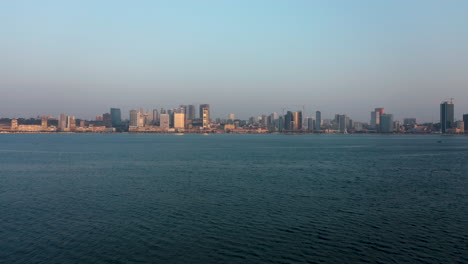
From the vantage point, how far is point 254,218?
21.3 metres

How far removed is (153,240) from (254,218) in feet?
20.2

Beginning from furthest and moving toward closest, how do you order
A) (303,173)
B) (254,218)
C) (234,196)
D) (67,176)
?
(303,173)
(67,176)
(234,196)
(254,218)

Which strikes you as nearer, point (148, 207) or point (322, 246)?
point (322, 246)

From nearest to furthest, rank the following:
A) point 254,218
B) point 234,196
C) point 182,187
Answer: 1. point 254,218
2. point 234,196
3. point 182,187

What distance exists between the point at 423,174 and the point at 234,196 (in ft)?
78.3

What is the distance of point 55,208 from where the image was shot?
23.6 meters

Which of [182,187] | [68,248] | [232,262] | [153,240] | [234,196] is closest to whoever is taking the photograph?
[232,262]

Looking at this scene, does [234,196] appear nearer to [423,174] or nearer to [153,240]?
[153,240]

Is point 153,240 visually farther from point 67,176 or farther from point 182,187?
point 67,176

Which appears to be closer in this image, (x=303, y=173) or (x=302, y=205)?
(x=302, y=205)

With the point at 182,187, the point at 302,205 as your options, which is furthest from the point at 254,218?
the point at 182,187

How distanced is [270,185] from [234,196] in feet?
19.7

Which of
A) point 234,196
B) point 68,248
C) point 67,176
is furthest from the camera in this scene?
point 67,176

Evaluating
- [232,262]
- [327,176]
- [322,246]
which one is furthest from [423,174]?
[232,262]
